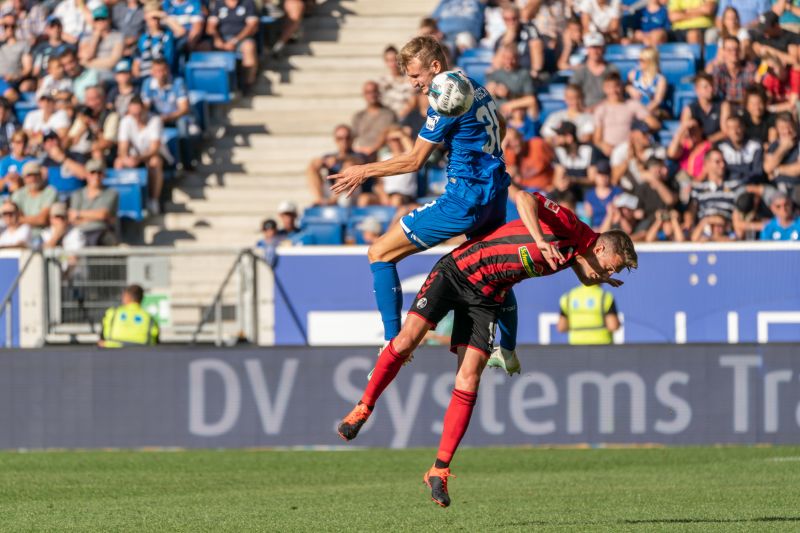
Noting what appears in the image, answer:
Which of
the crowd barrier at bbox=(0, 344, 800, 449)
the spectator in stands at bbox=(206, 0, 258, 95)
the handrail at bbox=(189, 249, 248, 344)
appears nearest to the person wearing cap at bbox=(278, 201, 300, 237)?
the handrail at bbox=(189, 249, 248, 344)

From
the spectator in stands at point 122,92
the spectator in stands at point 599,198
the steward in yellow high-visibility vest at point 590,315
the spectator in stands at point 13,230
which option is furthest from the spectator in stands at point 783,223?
the spectator in stands at point 122,92

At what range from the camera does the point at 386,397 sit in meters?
14.4

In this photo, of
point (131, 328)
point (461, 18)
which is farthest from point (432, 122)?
point (461, 18)

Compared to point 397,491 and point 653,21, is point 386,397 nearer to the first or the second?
point 397,491

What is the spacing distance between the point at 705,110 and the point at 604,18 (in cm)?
241

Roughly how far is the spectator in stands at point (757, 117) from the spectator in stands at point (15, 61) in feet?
33.0

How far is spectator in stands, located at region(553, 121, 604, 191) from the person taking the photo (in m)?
16.6

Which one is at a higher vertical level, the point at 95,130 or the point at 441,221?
the point at 441,221

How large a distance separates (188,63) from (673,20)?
624 centimetres

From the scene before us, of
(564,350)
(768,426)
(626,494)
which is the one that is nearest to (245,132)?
(564,350)

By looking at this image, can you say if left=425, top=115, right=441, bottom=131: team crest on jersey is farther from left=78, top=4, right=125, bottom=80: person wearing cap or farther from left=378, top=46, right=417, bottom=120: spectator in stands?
left=78, top=4, right=125, bottom=80: person wearing cap

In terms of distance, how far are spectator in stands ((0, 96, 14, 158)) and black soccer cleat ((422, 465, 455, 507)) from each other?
504 inches

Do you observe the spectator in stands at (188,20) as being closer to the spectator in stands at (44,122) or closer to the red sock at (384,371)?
the spectator in stands at (44,122)

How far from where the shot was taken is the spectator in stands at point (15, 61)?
21344mm
